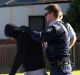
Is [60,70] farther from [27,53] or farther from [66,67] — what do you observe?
[27,53]

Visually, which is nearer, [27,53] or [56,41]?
[56,41]

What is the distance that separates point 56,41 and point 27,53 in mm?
505

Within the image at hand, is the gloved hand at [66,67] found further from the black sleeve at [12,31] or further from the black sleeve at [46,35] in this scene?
the black sleeve at [12,31]

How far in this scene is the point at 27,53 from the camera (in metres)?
6.71

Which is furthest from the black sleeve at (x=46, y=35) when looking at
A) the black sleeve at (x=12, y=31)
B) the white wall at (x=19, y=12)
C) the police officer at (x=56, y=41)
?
the white wall at (x=19, y=12)

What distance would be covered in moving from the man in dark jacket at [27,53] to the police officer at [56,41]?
158 millimetres

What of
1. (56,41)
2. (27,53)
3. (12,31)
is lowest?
(27,53)

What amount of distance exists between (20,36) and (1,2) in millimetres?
18867

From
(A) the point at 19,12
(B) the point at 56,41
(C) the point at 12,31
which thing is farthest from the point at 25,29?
(A) the point at 19,12

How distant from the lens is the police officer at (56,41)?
6449 millimetres

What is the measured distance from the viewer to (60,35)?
257 inches

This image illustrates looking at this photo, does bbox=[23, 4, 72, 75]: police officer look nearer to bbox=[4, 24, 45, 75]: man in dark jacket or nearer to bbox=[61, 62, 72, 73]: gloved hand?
bbox=[61, 62, 72, 73]: gloved hand

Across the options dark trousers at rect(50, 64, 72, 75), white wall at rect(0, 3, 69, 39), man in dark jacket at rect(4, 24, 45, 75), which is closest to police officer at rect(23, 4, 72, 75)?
dark trousers at rect(50, 64, 72, 75)

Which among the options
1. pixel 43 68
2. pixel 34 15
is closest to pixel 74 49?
pixel 34 15
